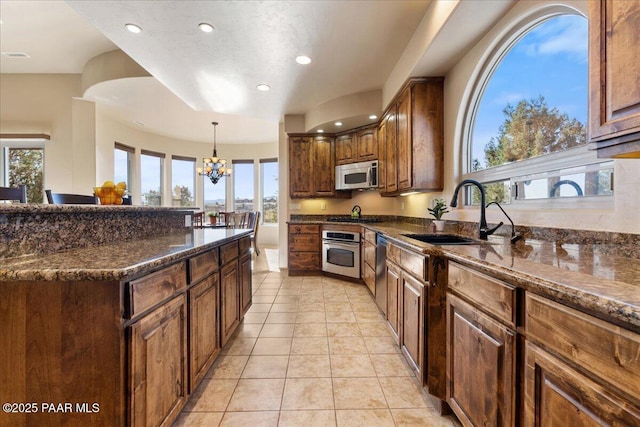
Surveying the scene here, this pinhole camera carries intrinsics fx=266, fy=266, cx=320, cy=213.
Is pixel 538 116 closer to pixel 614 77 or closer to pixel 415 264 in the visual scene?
pixel 614 77

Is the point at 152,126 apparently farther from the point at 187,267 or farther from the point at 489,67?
the point at 489,67

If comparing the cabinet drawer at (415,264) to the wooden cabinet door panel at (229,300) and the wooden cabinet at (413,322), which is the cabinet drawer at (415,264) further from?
the wooden cabinet door panel at (229,300)

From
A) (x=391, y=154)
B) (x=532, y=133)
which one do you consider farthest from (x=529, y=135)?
(x=391, y=154)

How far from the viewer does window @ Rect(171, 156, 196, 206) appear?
7363 mm

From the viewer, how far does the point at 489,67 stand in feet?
7.00

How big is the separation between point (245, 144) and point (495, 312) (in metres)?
7.83

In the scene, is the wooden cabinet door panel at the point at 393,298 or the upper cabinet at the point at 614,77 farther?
the wooden cabinet door panel at the point at 393,298

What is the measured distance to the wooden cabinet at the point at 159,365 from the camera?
0.98 metres

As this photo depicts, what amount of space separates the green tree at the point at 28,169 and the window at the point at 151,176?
1.89m

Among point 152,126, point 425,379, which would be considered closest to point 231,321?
point 425,379

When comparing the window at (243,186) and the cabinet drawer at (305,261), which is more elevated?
the window at (243,186)

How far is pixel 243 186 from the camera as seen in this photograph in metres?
7.99

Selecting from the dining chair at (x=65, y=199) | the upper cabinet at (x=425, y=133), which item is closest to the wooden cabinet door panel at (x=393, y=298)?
the upper cabinet at (x=425, y=133)

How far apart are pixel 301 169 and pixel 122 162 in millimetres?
4389
